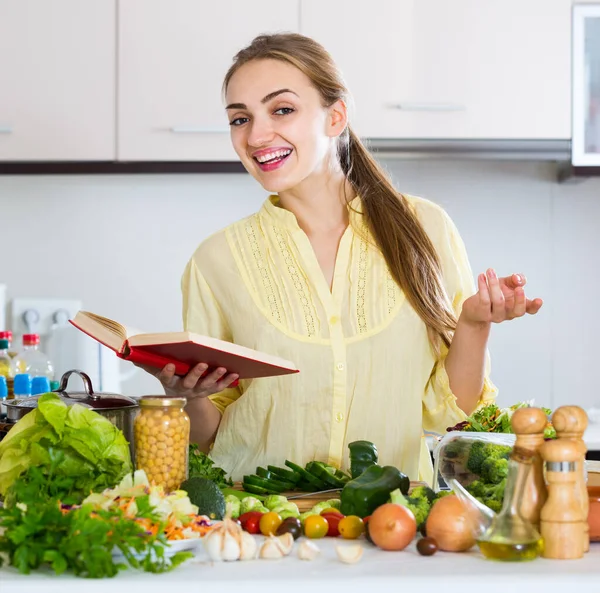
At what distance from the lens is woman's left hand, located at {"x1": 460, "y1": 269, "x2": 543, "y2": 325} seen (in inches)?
57.3

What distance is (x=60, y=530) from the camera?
3.29 ft

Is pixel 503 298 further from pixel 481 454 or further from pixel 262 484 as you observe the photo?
pixel 262 484

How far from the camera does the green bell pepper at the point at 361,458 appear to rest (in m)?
1.46

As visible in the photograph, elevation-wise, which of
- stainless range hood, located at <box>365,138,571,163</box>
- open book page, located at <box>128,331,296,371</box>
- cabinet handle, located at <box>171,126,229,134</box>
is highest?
cabinet handle, located at <box>171,126,229,134</box>

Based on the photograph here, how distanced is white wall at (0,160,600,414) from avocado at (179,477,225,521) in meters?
1.94

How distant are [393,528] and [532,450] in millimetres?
185

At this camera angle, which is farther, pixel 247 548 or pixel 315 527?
pixel 315 527

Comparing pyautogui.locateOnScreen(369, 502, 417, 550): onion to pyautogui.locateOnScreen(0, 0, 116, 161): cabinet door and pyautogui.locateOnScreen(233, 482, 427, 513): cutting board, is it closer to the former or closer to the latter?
pyautogui.locateOnScreen(233, 482, 427, 513): cutting board

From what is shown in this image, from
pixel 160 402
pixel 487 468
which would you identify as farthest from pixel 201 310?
pixel 487 468

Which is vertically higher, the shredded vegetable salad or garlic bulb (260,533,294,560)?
the shredded vegetable salad

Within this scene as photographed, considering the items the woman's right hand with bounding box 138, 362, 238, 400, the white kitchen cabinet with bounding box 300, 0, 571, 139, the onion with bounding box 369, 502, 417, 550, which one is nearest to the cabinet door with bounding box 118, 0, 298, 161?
the white kitchen cabinet with bounding box 300, 0, 571, 139

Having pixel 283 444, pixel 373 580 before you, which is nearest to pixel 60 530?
pixel 373 580

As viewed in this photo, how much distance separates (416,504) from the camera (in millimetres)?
1197

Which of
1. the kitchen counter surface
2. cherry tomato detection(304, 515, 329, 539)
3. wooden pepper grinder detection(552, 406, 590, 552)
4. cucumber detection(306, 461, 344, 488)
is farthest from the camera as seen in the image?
cucumber detection(306, 461, 344, 488)
